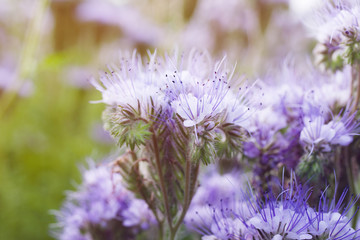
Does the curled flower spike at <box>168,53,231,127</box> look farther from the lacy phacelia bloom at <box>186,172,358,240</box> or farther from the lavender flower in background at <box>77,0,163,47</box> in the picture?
the lavender flower in background at <box>77,0,163,47</box>

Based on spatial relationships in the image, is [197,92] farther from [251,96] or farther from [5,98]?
[5,98]

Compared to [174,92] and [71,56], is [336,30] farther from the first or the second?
[71,56]

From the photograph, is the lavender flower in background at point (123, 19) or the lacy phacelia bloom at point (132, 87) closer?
the lacy phacelia bloom at point (132, 87)

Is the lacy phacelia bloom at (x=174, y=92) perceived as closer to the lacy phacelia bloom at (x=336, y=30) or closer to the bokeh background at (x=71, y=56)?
the lacy phacelia bloom at (x=336, y=30)

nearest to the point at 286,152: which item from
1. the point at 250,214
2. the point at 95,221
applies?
the point at 250,214

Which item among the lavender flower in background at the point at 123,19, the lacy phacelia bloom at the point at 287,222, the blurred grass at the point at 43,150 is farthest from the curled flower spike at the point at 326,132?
the lavender flower in background at the point at 123,19

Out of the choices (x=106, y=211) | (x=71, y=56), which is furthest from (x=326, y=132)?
(x=71, y=56)

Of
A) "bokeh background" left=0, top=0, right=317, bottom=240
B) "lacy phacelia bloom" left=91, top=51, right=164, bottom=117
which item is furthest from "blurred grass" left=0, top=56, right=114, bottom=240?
"lacy phacelia bloom" left=91, top=51, right=164, bottom=117
